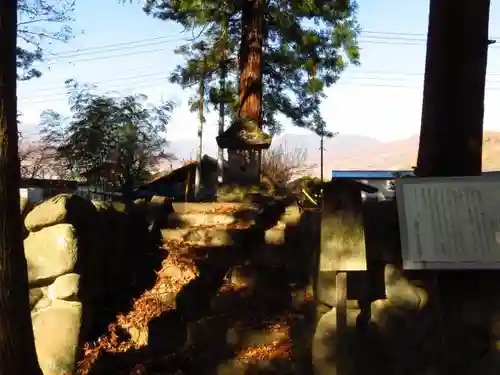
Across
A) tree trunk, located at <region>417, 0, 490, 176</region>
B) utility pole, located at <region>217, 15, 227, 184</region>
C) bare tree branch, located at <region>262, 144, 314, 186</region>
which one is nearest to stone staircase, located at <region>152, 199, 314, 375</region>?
tree trunk, located at <region>417, 0, 490, 176</region>

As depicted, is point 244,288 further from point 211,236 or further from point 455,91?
point 455,91

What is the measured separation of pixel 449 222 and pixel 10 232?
2902 millimetres

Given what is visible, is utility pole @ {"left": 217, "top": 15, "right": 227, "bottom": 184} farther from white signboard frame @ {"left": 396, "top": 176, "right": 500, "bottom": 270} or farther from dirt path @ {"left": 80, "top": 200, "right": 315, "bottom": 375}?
white signboard frame @ {"left": 396, "top": 176, "right": 500, "bottom": 270}

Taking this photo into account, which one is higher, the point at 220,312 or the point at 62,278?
the point at 62,278

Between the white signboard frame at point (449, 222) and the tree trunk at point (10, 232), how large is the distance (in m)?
2.58

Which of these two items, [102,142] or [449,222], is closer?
[449,222]

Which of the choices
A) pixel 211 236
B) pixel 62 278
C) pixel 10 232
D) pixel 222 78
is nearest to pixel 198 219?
pixel 211 236

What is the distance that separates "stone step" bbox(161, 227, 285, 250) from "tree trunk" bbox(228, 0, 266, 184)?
14.0ft

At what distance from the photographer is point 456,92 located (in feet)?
16.6

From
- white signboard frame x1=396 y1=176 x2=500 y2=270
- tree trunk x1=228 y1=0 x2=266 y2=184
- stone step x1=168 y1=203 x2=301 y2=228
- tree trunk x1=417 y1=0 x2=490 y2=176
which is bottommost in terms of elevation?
stone step x1=168 y1=203 x2=301 y2=228

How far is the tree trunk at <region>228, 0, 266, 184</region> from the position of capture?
483 inches

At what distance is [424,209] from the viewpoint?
13.3ft

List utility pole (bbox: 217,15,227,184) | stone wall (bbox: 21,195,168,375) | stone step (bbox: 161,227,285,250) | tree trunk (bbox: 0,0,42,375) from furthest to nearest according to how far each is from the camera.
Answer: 1. utility pole (bbox: 217,15,227,184)
2. stone step (bbox: 161,227,285,250)
3. stone wall (bbox: 21,195,168,375)
4. tree trunk (bbox: 0,0,42,375)

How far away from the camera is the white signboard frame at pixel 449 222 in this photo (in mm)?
3818
